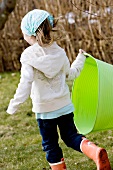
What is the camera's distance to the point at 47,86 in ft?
12.1

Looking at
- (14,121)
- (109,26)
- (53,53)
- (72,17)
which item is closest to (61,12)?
(72,17)

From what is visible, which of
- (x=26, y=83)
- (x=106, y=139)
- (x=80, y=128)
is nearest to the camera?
(x=26, y=83)

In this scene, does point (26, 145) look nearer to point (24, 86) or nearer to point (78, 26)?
point (24, 86)

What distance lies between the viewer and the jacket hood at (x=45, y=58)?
142 inches

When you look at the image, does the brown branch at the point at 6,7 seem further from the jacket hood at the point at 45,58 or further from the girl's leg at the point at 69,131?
the girl's leg at the point at 69,131

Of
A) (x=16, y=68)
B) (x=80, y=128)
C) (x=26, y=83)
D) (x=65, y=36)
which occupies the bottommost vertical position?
(x=16, y=68)

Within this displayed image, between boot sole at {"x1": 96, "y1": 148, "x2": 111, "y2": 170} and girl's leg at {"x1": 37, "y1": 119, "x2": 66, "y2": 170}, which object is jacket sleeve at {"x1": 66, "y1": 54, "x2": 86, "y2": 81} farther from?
boot sole at {"x1": 96, "y1": 148, "x2": 111, "y2": 170}

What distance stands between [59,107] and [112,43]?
4.50 m

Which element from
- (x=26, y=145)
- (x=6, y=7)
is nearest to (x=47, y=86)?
(x=6, y=7)

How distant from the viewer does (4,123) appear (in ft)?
19.6

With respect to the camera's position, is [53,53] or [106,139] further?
[106,139]

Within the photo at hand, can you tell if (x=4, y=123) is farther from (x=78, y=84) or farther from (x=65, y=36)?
(x=65, y=36)

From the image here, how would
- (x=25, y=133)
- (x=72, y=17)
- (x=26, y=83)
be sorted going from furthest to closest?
(x=72, y=17) < (x=25, y=133) < (x=26, y=83)

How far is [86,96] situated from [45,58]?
3.41ft
